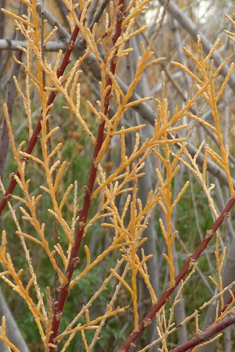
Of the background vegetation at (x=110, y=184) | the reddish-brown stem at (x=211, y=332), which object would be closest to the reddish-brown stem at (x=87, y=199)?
the background vegetation at (x=110, y=184)

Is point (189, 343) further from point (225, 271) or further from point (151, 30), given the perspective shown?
point (151, 30)

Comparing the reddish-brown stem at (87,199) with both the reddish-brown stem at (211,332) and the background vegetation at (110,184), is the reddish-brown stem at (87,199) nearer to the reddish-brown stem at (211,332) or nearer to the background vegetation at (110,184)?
the background vegetation at (110,184)

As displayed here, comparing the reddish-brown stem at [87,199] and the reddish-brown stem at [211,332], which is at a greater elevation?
the reddish-brown stem at [87,199]

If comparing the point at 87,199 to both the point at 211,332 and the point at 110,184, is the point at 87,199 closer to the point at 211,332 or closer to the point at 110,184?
the point at 110,184

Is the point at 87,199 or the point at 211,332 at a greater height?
the point at 87,199

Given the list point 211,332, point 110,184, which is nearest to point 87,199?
point 110,184

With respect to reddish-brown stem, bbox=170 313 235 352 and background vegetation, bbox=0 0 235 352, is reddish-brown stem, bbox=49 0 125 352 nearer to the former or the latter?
background vegetation, bbox=0 0 235 352

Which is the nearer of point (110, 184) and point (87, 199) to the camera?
point (87, 199)

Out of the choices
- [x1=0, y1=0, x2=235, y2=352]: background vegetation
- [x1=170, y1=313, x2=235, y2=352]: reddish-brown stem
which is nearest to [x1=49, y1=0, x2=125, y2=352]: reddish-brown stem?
[x1=0, y1=0, x2=235, y2=352]: background vegetation

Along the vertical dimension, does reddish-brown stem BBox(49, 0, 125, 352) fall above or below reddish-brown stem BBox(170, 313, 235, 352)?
above

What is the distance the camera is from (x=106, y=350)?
3.02 metres

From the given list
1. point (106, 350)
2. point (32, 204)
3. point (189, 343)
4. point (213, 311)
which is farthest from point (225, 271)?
point (106, 350)

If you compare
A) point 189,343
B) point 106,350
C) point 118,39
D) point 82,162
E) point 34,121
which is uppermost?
point 34,121

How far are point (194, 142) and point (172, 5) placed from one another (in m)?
2.71
